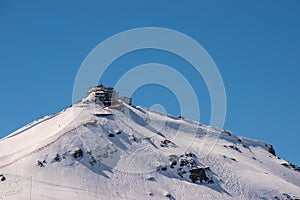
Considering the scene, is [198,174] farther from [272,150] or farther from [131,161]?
[272,150]

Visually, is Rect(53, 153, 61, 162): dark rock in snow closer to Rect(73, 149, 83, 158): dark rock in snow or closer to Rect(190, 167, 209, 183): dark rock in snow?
Rect(73, 149, 83, 158): dark rock in snow

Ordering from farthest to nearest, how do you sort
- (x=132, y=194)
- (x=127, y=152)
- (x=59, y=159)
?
1. (x=127, y=152)
2. (x=59, y=159)
3. (x=132, y=194)

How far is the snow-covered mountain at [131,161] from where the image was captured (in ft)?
356

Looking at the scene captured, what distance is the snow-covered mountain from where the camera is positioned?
356 feet

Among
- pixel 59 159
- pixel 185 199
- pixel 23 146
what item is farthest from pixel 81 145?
pixel 185 199

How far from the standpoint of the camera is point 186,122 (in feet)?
502

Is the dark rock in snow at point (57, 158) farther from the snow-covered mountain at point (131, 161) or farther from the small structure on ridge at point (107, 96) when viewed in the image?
the small structure on ridge at point (107, 96)

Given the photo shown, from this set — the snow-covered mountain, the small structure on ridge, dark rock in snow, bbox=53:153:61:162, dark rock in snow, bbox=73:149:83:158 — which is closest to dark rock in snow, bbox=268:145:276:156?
the snow-covered mountain

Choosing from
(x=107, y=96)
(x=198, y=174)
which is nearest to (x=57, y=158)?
(x=198, y=174)

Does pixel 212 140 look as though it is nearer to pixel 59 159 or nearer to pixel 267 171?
pixel 267 171

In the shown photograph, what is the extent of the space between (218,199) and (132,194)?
1704 cm

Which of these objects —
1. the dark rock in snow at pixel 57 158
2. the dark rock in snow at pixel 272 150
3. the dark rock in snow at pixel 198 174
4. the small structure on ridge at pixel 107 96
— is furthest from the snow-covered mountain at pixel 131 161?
the dark rock in snow at pixel 272 150

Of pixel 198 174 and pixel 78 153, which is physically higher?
pixel 78 153

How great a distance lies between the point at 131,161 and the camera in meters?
121
